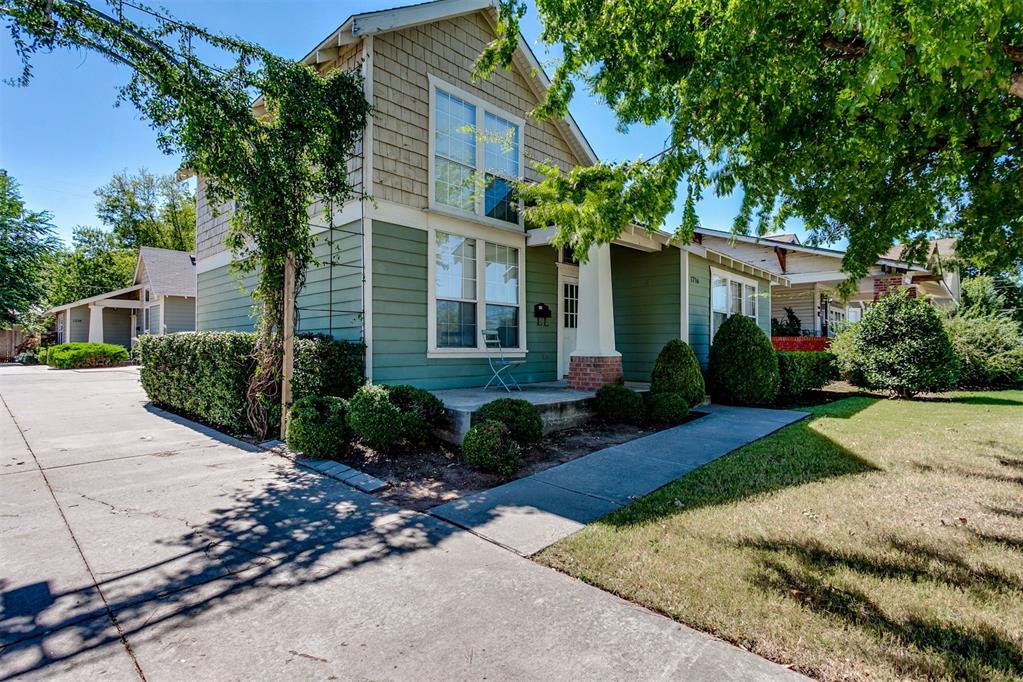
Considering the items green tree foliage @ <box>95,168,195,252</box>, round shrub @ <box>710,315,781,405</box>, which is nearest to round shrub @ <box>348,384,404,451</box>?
round shrub @ <box>710,315,781,405</box>

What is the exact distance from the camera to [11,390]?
41.4 feet

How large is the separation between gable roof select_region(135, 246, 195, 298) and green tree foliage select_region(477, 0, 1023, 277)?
1982 centimetres

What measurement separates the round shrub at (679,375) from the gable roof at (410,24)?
206 inches

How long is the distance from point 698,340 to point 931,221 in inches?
213

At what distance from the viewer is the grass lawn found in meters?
2.29

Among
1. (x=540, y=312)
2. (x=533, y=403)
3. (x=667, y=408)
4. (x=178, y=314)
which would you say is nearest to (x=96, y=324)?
(x=178, y=314)

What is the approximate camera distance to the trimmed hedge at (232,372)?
6.59m

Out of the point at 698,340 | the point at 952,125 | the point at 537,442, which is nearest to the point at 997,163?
the point at 952,125

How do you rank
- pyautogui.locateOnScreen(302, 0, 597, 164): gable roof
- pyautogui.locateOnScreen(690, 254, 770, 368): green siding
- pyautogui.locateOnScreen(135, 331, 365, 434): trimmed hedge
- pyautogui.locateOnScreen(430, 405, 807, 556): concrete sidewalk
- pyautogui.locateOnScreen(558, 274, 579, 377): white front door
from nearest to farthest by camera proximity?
pyautogui.locateOnScreen(430, 405, 807, 556): concrete sidewalk
pyautogui.locateOnScreen(135, 331, 365, 434): trimmed hedge
pyautogui.locateOnScreen(302, 0, 597, 164): gable roof
pyautogui.locateOnScreen(558, 274, 579, 377): white front door
pyautogui.locateOnScreen(690, 254, 770, 368): green siding

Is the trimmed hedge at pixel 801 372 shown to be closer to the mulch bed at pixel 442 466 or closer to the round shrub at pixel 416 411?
the mulch bed at pixel 442 466

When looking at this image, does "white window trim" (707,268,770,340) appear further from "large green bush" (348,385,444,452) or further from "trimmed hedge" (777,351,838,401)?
"large green bush" (348,385,444,452)

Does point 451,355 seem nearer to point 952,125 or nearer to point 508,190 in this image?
point 508,190

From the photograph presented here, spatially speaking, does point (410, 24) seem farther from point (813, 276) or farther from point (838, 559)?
point (813, 276)

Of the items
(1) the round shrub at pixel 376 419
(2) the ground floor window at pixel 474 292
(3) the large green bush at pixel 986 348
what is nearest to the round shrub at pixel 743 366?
(2) the ground floor window at pixel 474 292
